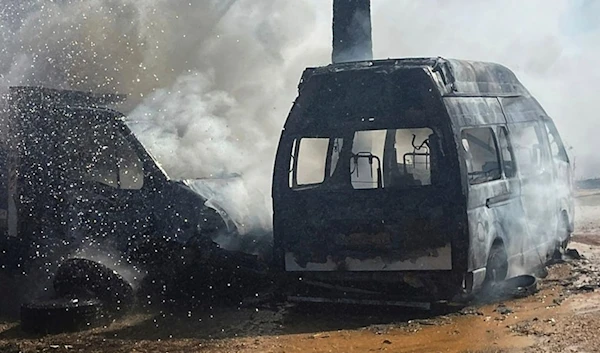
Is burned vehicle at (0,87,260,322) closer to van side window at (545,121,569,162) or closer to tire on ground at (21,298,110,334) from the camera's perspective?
tire on ground at (21,298,110,334)

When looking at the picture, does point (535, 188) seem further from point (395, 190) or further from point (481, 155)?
point (395, 190)

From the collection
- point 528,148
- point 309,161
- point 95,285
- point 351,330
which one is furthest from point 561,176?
point 95,285

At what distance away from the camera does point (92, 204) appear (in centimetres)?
892

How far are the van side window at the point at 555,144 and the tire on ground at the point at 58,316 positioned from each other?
5.72 m

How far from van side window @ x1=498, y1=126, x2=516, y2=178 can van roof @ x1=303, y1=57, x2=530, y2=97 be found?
44cm

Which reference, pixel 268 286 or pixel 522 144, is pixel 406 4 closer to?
pixel 522 144

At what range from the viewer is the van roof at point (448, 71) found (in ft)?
26.5

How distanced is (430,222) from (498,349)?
1431mm

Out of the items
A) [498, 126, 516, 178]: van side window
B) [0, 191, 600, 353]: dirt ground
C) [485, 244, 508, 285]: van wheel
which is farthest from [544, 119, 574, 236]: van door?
[485, 244, 508, 285]: van wheel

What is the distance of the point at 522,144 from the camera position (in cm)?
955

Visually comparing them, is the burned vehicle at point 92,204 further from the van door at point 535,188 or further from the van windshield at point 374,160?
the van door at point 535,188

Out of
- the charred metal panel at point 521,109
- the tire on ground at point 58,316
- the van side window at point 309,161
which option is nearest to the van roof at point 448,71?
the charred metal panel at point 521,109

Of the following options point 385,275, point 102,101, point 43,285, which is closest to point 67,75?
point 102,101

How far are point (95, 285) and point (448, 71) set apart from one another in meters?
3.87
